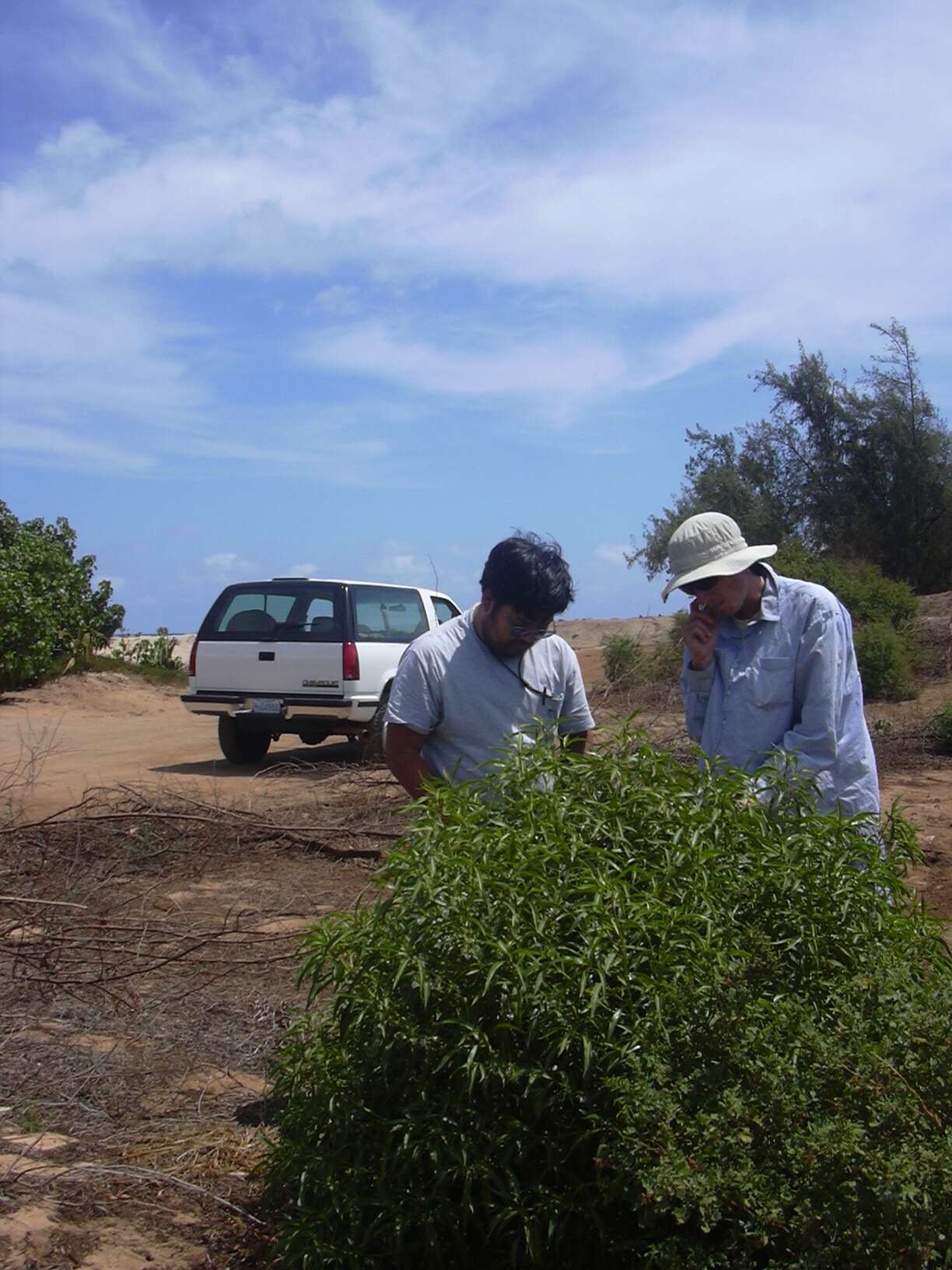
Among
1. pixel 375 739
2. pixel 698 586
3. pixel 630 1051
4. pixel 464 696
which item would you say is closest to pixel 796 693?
pixel 698 586

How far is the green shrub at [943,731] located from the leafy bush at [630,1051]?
420 inches

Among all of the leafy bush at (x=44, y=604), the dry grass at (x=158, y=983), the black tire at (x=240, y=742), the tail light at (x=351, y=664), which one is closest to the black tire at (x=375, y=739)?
the tail light at (x=351, y=664)

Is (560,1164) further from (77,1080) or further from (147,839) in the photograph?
(147,839)

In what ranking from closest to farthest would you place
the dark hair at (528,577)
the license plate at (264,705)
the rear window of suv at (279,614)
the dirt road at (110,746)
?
the dark hair at (528,577)
the dirt road at (110,746)
the license plate at (264,705)
the rear window of suv at (279,614)

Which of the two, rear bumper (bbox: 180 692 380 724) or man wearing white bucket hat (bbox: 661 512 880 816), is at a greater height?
man wearing white bucket hat (bbox: 661 512 880 816)

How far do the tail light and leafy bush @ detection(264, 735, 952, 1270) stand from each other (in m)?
9.58

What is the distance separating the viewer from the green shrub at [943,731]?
41.0ft

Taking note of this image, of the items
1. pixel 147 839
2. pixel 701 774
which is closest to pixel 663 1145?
pixel 701 774

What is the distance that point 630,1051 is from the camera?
2.14m

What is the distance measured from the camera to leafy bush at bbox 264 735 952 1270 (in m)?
2.07

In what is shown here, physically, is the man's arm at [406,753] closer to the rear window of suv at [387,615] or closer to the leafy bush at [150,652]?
the rear window of suv at [387,615]

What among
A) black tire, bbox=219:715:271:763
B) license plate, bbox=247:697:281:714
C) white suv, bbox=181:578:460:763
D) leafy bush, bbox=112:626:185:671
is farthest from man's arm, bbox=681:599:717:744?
leafy bush, bbox=112:626:185:671

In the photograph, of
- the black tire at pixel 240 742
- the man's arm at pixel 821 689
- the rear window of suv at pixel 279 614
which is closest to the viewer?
the man's arm at pixel 821 689

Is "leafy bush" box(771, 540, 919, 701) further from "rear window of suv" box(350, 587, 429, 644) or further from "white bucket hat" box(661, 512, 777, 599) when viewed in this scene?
"white bucket hat" box(661, 512, 777, 599)
